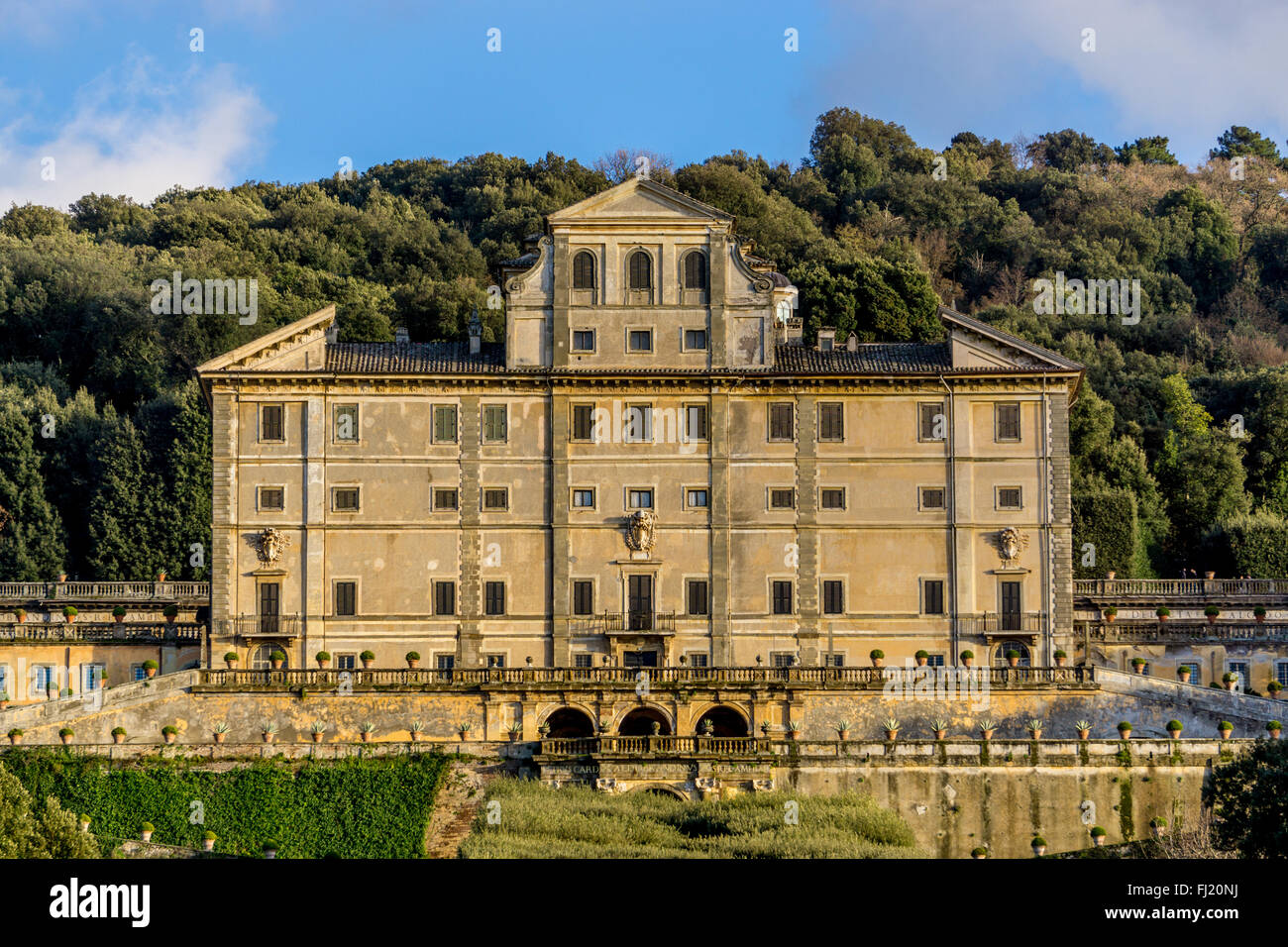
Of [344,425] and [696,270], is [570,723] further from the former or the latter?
[696,270]

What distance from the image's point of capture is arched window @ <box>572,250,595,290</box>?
5600 cm

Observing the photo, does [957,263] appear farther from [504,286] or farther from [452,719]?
[452,719]

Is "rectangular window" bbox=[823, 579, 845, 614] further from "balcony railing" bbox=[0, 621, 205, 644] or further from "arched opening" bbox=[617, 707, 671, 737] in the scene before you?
"balcony railing" bbox=[0, 621, 205, 644]

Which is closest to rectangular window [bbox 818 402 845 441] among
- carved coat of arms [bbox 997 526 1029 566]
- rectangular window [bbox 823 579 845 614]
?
rectangular window [bbox 823 579 845 614]

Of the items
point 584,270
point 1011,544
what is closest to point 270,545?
point 584,270

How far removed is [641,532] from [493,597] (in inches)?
Result: 176

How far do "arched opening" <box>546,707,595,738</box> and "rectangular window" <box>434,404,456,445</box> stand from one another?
363 inches

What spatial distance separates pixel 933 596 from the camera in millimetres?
55094

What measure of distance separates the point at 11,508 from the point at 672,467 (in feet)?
91.7

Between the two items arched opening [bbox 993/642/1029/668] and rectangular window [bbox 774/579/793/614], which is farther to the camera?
rectangular window [bbox 774/579/793/614]

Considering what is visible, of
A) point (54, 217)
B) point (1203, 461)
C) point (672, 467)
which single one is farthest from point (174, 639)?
point (54, 217)

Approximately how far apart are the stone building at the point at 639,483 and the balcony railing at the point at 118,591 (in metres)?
6.65
